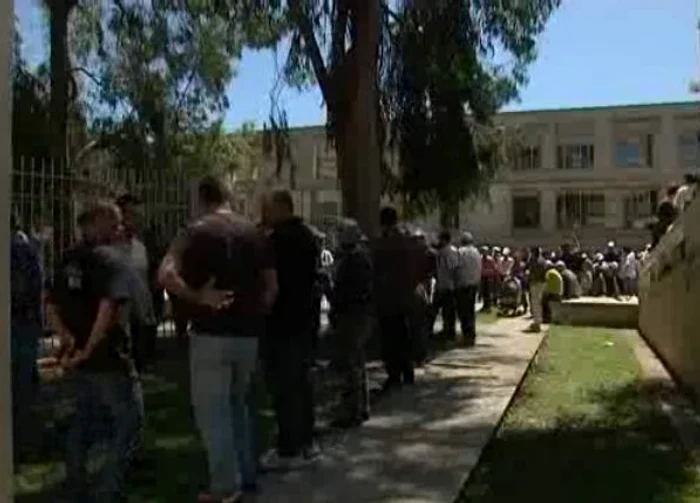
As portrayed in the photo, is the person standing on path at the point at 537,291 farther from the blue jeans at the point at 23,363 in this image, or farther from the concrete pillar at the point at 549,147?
the concrete pillar at the point at 549,147

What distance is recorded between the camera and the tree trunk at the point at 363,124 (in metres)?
15.6

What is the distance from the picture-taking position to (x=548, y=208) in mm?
68375

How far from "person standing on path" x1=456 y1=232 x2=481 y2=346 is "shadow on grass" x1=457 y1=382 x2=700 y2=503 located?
6211mm

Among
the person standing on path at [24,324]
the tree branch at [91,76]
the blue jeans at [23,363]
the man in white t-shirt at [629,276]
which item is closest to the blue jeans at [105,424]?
the person standing on path at [24,324]

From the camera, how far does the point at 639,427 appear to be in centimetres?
960

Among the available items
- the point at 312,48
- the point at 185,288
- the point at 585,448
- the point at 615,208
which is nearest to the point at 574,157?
the point at 615,208

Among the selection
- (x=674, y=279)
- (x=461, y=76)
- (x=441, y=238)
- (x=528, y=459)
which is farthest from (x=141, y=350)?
(x=461, y=76)

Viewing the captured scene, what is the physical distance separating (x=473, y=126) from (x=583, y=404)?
12.0 metres

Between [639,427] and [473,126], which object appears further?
[473,126]

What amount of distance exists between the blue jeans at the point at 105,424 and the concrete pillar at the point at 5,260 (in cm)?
292

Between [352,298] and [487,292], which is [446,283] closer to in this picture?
Result: [352,298]

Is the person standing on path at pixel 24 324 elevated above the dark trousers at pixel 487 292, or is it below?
above

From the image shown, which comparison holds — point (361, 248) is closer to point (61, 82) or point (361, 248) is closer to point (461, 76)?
point (461, 76)

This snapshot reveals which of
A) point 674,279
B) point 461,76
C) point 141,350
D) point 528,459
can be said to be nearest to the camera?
point 528,459
